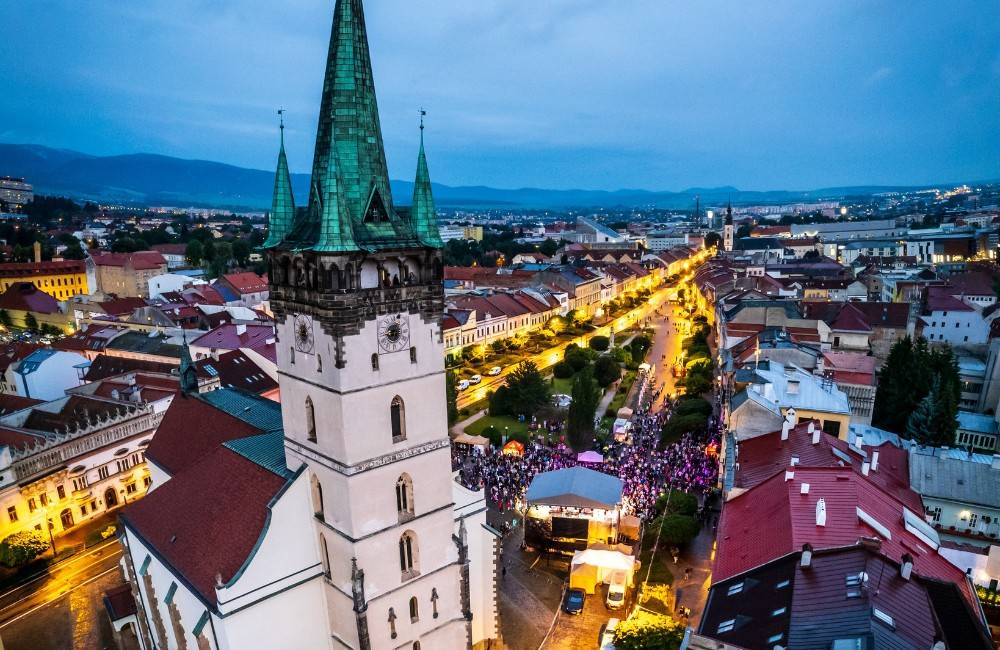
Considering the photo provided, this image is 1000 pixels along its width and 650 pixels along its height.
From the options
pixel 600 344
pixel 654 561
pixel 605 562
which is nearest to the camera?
pixel 605 562

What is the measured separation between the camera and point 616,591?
32.8 metres

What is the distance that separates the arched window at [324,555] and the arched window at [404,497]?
3.39 metres

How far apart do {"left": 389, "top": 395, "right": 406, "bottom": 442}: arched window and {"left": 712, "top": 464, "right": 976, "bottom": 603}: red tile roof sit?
15.8 m

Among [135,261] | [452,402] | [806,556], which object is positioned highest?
[135,261]

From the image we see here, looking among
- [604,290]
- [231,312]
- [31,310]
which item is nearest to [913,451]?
[231,312]

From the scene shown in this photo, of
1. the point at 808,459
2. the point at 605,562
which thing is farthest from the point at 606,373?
the point at 605,562

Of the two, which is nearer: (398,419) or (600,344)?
(398,419)

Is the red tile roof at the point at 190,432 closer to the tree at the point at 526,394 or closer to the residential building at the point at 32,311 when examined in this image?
the tree at the point at 526,394

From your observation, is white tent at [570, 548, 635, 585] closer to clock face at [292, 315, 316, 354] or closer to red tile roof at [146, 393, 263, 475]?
red tile roof at [146, 393, 263, 475]

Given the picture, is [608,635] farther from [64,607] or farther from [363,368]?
[64,607]

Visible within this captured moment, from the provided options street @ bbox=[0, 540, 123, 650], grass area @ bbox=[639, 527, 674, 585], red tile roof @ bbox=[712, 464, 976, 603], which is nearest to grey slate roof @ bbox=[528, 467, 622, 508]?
grass area @ bbox=[639, 527, 674, 585]

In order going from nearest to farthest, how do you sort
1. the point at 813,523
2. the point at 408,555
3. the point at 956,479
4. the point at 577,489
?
the point at 408,555 → the point at 813,523 → the point at 956,479 → the point at 577,489

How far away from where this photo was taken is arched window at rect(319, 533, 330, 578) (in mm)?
24109

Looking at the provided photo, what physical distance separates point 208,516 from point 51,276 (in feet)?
385
